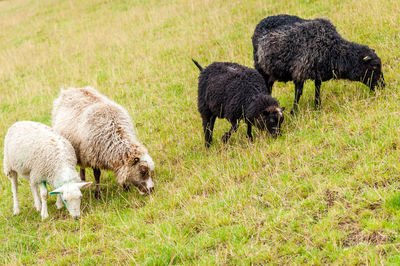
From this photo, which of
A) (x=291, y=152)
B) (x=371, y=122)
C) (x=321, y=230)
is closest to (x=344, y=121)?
(x=371, y=122)

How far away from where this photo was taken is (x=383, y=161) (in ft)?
16.0

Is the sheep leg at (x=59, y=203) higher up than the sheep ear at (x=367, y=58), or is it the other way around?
the sheep ear at (x=367, y=58)

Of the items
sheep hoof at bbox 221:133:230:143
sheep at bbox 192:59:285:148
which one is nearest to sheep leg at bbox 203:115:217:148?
sheep at bbox 192:59:285:148

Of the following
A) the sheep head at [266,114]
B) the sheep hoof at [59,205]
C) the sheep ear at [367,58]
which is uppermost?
the sheep ear at [367,58]

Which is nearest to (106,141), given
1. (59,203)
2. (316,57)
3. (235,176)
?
(59,203)

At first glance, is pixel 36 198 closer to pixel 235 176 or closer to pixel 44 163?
pixel 44 163

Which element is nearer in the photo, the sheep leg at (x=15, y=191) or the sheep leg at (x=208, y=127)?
the sheep leg at (x=15, y=191)

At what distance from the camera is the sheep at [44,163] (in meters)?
6.46

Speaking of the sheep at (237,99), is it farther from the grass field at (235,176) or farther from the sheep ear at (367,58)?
the sheep ear at (367,58)

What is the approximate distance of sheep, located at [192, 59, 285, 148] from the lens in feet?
22.4

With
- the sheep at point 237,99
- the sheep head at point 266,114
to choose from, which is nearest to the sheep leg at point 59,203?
the sheep at point 237,99

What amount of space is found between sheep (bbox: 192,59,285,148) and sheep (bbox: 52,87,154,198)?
1.51 meters

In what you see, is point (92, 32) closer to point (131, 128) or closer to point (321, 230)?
point (131, 128)

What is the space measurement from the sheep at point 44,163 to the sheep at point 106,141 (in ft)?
1.09
